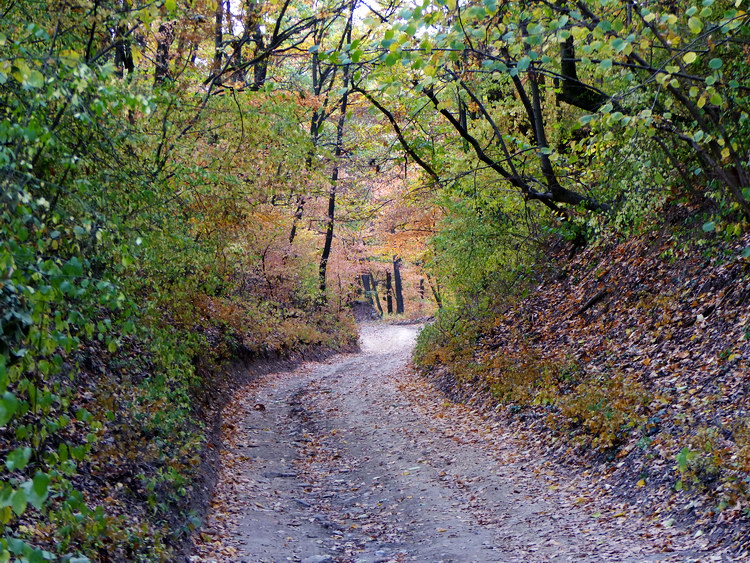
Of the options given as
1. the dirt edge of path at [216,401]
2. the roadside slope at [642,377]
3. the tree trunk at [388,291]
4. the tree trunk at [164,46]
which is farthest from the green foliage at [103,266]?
the tree trunk at [388,291]

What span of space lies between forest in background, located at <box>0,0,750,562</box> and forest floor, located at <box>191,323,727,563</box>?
808 millimetres

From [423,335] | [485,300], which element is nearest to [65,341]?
[485,300]

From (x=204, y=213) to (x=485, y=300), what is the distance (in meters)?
9.00

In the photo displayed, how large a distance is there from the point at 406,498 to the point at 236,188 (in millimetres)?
5890

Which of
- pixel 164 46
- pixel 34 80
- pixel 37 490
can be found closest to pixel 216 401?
pixel 164 46

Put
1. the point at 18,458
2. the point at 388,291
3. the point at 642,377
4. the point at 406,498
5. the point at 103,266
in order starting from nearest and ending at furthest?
the point at 18,458 → the point at 103,266 → the point at 406,498 → the point at 642,377 → the point at 388,291

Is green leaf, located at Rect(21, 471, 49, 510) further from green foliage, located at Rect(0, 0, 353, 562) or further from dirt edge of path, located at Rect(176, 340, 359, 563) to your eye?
dirt edge of path, located at Rect(176, 340, 359, 563)

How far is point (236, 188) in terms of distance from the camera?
11.0 meters

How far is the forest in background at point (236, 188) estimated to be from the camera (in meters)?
3.95

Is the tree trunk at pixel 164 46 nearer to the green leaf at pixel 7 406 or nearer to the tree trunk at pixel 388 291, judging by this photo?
the green leaf at pixel 7 406

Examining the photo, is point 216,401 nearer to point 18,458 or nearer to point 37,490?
point 18,458

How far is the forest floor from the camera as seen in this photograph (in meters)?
6.90

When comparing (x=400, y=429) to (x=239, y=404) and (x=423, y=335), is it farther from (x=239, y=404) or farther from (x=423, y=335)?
(x=423, y=335)

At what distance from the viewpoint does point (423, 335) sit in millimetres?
20438
